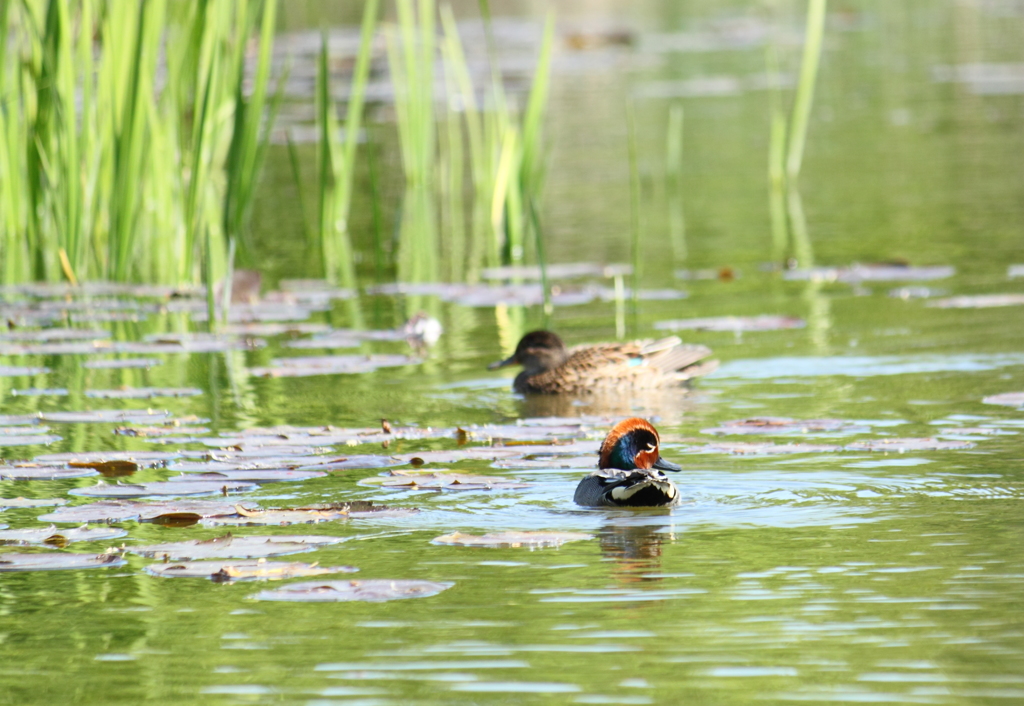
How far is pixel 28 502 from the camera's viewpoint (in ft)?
17.1

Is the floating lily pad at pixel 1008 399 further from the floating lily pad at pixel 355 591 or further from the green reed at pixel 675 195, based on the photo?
the green reed at pixel 675 195

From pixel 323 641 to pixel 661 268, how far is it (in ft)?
23.9

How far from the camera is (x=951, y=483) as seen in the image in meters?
5.29

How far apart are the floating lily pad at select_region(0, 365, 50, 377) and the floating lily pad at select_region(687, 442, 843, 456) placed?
354cm

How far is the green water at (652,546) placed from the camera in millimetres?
3604

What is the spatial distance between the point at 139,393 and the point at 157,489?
201cm

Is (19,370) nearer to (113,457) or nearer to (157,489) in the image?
(113,457)

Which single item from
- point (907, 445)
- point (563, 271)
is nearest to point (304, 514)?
point (907, 445)

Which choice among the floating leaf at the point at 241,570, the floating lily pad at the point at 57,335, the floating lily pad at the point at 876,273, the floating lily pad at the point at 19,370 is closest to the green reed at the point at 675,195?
the floating lily pad at the point at 876,273

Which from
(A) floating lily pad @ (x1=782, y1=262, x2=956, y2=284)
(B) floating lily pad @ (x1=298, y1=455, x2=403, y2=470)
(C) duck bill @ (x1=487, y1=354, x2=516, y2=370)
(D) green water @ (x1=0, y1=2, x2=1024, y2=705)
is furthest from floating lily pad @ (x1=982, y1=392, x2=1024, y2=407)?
(A) floating lily pad @ (x1=782, y1=262, x2=956, y2=284)

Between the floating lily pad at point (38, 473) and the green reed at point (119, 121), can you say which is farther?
the green reed at point (119, 121)

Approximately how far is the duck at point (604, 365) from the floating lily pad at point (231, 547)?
10.4ft

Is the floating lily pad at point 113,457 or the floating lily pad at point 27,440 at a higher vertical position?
the floating lily pad at point 27,440

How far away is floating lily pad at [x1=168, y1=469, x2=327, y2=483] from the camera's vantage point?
5.43 meters
